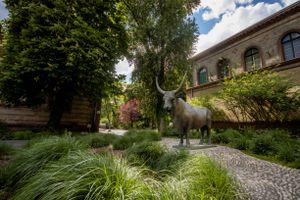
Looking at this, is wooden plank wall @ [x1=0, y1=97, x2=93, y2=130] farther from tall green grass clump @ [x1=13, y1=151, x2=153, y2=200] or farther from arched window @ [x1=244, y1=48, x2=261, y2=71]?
arched window @ [x1=244, y1=48, x2=261, y2=71]

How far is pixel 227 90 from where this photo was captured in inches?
412

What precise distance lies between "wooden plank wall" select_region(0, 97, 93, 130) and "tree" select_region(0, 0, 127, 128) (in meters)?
1.68

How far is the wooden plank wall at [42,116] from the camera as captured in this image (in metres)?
10.1

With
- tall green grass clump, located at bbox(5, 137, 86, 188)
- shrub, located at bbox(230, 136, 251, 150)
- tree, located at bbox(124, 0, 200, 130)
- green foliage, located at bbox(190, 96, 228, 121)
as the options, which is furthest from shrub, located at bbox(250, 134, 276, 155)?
green foliage, located at bbox(190, 96, 228, 121)

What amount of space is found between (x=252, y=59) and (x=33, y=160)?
15.3 meters

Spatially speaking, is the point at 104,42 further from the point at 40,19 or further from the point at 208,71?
the point at 208,71

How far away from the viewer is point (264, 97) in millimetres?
8734

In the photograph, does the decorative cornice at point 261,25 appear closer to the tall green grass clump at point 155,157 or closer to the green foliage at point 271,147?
the green foliage at point 271,147

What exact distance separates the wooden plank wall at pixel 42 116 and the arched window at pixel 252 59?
1254cm

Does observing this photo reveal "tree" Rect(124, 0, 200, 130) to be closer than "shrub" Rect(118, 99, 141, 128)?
Yes

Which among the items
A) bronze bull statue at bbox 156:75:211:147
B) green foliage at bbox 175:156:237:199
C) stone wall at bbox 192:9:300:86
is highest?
stone wall at bbox 192:9:300:86

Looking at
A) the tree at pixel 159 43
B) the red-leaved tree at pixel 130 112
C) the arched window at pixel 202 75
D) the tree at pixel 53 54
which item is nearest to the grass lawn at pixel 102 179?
the tree at pixel 53 54

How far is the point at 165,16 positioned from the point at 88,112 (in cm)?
852

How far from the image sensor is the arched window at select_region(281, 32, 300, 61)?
11.1 metres
